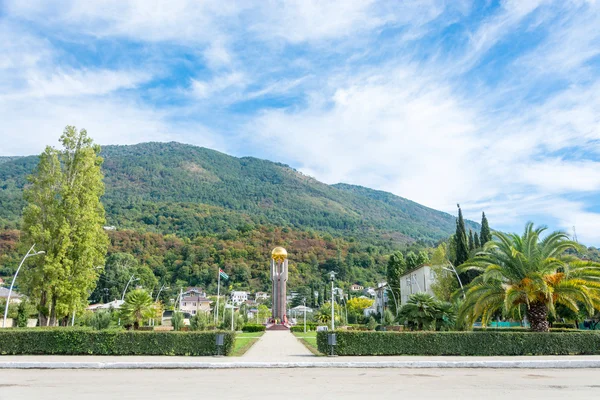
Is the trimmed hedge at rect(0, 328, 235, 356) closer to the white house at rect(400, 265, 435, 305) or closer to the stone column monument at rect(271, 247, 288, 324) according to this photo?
the white house at rect(400, 265, 435, 305)

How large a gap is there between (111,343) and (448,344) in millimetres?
14278

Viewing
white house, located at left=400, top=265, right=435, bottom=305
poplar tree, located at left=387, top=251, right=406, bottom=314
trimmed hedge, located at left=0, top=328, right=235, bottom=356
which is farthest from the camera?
poplar tree, located at left=387, top=251, right=406, bottom=314

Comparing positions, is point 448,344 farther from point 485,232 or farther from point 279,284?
point 279,284

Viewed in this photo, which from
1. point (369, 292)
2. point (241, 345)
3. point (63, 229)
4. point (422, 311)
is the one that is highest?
point (63, 229)

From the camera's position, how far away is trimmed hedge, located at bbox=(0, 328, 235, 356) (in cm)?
1839

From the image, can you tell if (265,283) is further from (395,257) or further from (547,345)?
(547,345)

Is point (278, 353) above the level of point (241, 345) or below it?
above

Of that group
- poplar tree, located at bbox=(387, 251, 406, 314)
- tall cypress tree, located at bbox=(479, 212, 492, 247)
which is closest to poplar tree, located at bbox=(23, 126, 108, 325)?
tall cypress tree, located at bbox=(479, 212, 492, 247)

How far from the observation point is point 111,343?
1839 centimetres

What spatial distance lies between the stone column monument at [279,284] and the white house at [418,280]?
62.5ft
